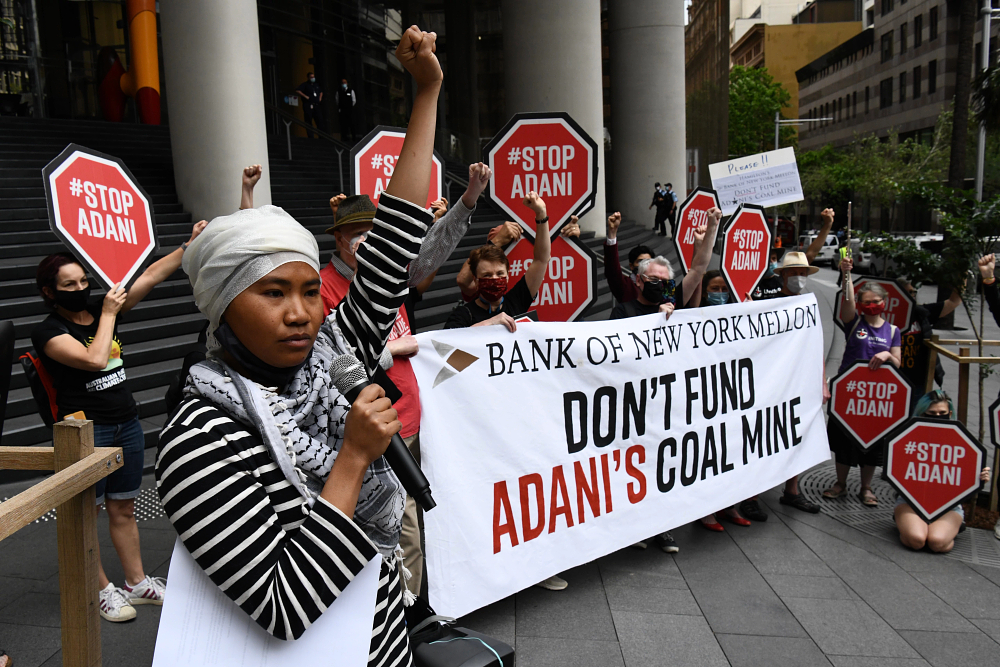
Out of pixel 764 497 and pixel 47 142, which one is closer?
pixel 764 497

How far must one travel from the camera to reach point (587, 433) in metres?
4.39

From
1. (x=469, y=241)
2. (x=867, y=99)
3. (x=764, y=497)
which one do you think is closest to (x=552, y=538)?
(x=764, y=497)

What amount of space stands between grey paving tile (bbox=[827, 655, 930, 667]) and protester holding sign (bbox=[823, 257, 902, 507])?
2.35m

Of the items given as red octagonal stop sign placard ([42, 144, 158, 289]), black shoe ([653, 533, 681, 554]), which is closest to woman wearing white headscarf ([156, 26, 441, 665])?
red octagonal stop sign placard ([42, 144, 158, 289])

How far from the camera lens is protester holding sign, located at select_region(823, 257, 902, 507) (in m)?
5.92

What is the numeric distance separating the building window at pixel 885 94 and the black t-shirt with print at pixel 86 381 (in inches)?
2833

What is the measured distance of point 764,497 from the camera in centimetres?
597

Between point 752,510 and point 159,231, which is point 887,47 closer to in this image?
point 159,231

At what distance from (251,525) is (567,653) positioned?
2788mm

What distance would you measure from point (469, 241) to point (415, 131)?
12.8 meters

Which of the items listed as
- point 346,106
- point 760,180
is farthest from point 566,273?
point 346,106

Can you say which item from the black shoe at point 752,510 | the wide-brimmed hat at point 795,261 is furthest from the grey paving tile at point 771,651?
the wide-brimmed hat at point 795,261

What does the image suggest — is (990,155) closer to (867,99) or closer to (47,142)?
(867,99)

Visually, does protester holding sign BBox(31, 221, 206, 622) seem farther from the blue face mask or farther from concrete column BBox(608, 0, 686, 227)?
concrete column BBox(608, 0, 686, 227)
